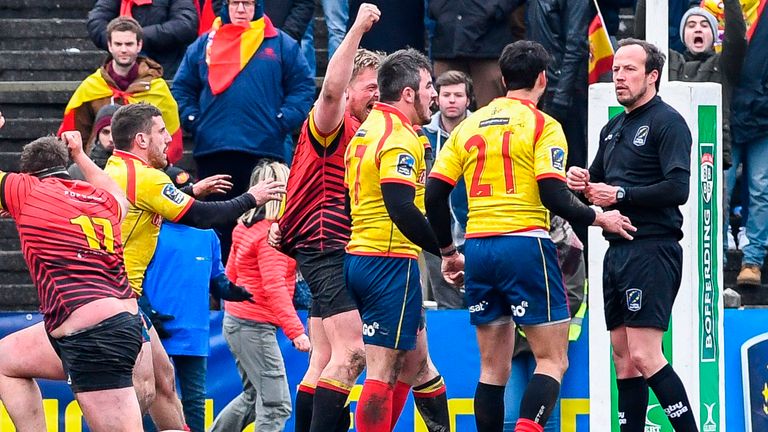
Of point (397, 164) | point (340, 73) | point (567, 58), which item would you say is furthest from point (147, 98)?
point (397, 164)

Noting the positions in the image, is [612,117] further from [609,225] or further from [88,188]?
[88,188]

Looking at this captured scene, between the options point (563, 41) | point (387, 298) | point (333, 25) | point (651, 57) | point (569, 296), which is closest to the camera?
point (387, 298)

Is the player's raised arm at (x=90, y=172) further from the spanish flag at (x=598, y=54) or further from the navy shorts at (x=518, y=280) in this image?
the spanish flag at (x=598, y=54)

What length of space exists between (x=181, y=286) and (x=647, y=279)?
330cm

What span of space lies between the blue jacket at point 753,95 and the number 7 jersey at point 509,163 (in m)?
4.37

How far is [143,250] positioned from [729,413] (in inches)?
181

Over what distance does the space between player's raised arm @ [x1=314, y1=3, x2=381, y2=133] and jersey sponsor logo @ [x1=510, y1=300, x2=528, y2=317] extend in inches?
59.9

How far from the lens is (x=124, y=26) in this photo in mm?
12648

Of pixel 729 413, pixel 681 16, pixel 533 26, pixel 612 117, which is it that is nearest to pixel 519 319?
pixel 612 117

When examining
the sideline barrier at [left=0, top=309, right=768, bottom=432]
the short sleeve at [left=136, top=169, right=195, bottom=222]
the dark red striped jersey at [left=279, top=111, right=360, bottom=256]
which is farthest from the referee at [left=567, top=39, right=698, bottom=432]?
Answer: the short sleeve at [left=136, top=169, right=195, bottom=222]

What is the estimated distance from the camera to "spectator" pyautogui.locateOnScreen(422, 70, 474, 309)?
12.2 meters

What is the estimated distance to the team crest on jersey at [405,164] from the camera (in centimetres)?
889

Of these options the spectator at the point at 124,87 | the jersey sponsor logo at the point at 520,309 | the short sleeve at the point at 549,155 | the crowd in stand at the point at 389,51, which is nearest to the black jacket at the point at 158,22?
the crowd in stand at the point at 389,51

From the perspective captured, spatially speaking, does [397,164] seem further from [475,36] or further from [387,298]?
[475,36]
